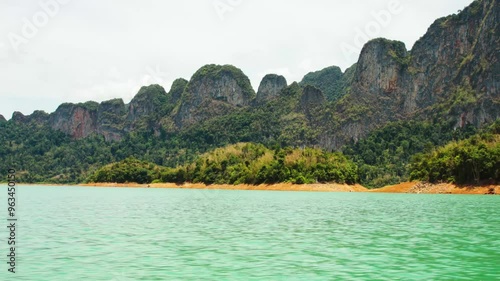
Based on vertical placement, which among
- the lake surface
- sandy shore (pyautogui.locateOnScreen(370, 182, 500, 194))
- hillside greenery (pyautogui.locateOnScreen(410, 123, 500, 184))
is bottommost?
the lake surface

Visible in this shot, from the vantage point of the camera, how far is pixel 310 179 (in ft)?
430

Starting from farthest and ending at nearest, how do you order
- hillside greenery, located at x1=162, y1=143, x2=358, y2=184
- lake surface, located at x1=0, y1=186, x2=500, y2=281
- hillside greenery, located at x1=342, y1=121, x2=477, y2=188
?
hillside greenery, located at x1=342, y1=121, x2=477, y2=188
hillside greenery, located at x1=162, y1=143, x2=358, y2=184
lake surface, located at x1=0, y1=186, x2=500, y2=281

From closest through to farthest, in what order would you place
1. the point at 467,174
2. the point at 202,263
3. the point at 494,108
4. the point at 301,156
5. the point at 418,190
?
the point at 202,263, the point at 467,174, the point at 418,190, the point at 301,156, the point at 494,108

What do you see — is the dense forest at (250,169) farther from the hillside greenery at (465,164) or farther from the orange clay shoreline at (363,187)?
the hillside greenery at (465,164)

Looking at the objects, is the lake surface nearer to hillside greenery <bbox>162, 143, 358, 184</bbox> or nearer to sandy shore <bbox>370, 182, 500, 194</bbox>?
sandy shore <bbox>370, 182, 500, 194</bbox>

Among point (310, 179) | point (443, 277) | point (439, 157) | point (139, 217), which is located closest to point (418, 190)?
point (439, 157)

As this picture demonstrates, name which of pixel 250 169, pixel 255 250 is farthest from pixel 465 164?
pixel 255 250

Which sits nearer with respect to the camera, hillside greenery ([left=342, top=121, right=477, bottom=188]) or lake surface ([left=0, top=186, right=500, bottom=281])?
lake surface ([left=0, top=186, right=500, bottom=281])

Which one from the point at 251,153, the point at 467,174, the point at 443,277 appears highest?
the point at 251,153

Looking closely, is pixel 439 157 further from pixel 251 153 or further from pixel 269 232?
pixel 269 232

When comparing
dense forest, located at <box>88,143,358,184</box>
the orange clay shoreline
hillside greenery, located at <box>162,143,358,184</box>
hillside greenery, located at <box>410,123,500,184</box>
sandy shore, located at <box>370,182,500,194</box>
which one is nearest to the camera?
sandy shore, located at <box>370,182,500,194</box>

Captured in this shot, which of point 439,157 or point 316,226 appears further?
point 439,157

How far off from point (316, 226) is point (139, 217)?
15.2 meters

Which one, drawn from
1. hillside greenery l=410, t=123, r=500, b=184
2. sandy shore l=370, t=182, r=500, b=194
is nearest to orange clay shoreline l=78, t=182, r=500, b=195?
sandy shore l=370, t=182, r=500, b=194
